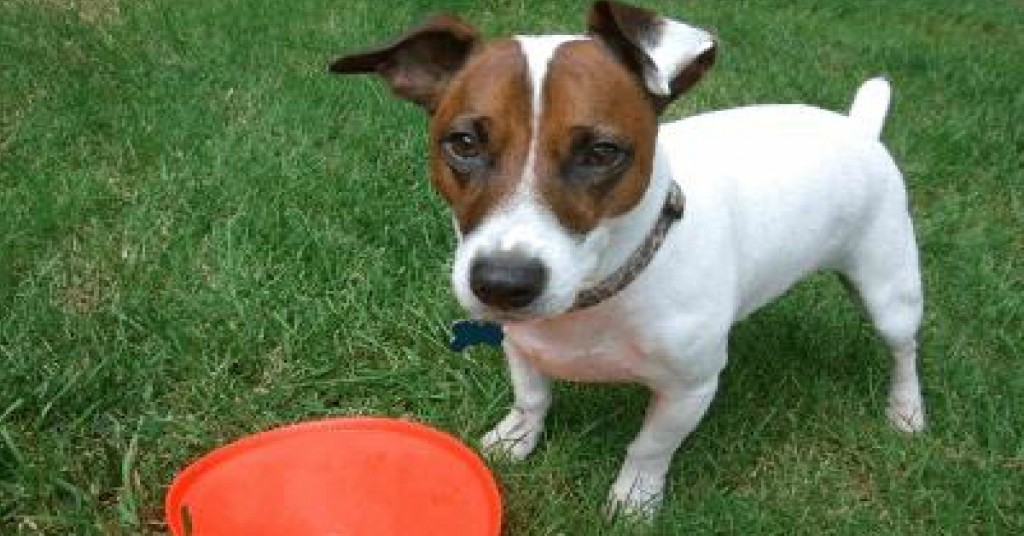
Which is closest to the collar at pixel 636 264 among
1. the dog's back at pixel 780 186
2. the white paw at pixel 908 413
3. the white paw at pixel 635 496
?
the dog's back at pixel 780 186

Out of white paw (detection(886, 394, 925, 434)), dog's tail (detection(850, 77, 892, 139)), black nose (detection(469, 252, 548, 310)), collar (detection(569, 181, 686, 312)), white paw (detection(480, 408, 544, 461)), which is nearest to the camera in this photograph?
black nose (detection(469, 252, 548, 310))

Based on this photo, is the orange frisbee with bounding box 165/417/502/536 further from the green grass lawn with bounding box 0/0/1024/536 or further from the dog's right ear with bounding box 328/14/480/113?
the dog's right ear with bounding box 328/14/480/113

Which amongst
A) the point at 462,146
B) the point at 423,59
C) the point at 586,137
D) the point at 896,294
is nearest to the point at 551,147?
the point at 586,137

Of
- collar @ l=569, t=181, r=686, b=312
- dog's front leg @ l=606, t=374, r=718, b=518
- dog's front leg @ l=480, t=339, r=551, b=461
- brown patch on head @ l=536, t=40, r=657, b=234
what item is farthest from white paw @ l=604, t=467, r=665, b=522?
brown patch on head @ l=536, t=40, r=657, b=234

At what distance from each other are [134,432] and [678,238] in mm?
1292

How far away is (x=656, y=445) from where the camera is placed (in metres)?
2.87

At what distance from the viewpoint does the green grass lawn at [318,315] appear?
296 centimetres

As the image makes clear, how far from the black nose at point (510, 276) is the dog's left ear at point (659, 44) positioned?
46 centimetres

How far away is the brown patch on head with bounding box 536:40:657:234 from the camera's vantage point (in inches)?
89.8

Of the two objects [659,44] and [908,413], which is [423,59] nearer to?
[659,44]

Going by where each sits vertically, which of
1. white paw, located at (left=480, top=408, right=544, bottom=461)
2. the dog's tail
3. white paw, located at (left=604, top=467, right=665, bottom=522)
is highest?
the dog's tail

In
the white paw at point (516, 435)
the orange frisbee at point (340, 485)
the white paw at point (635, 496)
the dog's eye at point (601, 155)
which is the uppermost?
the dog's eye at point (601, 155)

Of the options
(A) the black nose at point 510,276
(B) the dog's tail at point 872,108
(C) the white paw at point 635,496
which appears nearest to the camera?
(A) the black nose at point 510,276

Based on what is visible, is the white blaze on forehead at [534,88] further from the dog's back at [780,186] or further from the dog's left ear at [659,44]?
the dog's back at [780,186]
